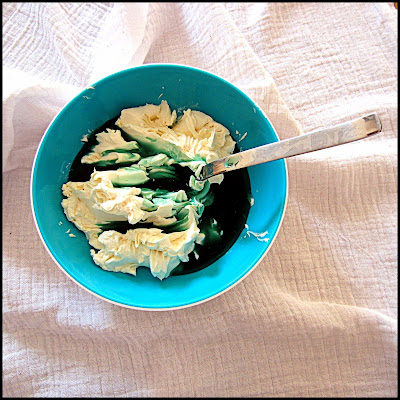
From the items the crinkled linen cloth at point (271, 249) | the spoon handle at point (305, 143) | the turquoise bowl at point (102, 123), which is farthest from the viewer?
the crinkled linen cloth at point (271, 249)

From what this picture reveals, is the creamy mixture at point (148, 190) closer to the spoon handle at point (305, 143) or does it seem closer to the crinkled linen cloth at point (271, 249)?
the spoon handle at point (305, 143)

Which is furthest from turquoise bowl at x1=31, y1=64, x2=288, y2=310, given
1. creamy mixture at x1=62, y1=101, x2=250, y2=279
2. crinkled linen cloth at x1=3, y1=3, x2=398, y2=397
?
→ crinkled linen cloth at x1=3, y1=3, x2=398, y2=397

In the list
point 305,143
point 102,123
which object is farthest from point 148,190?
point 305,143

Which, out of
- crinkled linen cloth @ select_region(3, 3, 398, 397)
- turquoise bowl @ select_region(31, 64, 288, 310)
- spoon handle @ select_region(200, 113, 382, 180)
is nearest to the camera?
spoon handle @ select_region(200, 113, 382, 180)

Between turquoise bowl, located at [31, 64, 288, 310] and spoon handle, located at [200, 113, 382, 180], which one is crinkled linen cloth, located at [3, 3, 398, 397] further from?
spoon handle, located at [200, 113, 382, 180]

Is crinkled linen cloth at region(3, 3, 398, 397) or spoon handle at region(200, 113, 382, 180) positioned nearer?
spoon handle at region(200, 113, 382, 180)

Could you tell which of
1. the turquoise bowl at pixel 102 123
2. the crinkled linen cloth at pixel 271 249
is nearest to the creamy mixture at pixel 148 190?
the turquoise bowl at pixel 102 123

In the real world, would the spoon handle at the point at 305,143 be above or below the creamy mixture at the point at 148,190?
above
